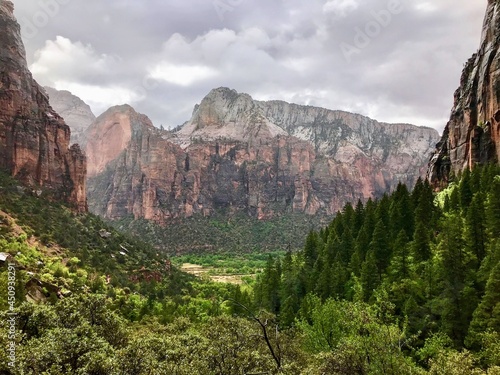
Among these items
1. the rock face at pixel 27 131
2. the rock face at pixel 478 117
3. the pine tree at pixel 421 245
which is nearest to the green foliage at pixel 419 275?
the pine tree at pixel 421 245

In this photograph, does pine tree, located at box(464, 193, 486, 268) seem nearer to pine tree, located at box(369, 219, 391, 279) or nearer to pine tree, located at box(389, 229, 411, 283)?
pine tree, located at box(389, 229, 411, 283)

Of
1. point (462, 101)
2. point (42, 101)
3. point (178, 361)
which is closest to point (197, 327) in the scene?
point (178, 361)

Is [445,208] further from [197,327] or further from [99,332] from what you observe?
[99,332]

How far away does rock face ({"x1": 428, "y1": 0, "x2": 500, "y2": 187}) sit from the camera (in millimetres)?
87188

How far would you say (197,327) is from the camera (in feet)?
205

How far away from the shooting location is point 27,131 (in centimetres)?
12531

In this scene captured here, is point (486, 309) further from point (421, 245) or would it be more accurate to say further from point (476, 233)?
point (421, 245)

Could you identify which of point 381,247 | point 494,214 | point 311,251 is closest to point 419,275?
point 381,247

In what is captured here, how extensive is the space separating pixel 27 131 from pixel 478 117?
125 meters

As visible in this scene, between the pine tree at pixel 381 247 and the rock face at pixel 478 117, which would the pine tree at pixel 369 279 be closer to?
the pine tree at pixel 381 247

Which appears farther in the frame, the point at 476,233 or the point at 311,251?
the point at 311,251

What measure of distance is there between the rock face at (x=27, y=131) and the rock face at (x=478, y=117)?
113 m

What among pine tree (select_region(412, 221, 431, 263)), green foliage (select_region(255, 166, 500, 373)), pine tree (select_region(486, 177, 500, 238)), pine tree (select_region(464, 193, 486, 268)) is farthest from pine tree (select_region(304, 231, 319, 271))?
pine tree (select_region(486, 177, 500, 238))

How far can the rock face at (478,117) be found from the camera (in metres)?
87.2
